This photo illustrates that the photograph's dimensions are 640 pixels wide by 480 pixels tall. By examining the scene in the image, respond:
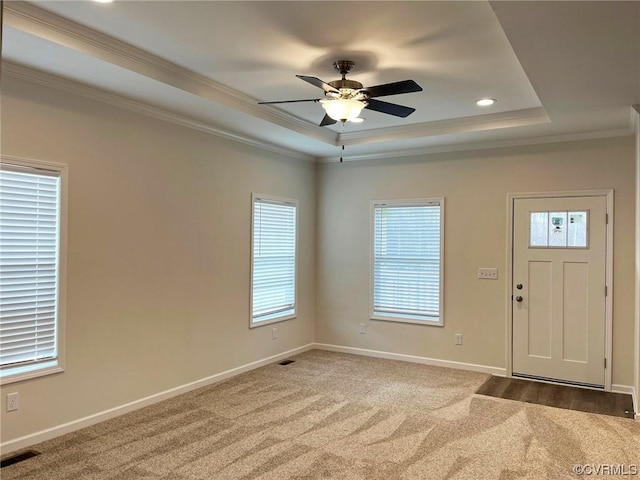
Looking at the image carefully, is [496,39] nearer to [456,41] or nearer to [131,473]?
[456,41]

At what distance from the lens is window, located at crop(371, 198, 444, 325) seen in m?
5.78

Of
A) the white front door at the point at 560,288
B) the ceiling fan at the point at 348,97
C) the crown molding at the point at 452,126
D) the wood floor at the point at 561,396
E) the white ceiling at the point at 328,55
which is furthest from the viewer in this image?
the white front door at the point at 560,288

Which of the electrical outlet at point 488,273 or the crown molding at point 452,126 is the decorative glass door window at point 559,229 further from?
the crown molding at point 452,126

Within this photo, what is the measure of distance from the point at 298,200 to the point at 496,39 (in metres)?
3.57

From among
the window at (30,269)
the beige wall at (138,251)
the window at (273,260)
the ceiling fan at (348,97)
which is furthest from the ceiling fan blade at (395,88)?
the window at (273,260)

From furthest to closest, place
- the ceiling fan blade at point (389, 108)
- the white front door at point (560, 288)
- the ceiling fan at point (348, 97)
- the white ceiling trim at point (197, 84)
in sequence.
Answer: the white front door at point (560, 288), the ceiling fan blade at point (389, 108), the ceiling fan at point (348, 97), the white ceiling trim at point (197, 84)

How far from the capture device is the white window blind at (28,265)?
3.29 m

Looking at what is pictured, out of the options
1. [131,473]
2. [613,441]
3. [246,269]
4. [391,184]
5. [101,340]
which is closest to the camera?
[131,473]

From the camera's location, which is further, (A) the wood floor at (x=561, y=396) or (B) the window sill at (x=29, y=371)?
(A) the wood floor at (x=561, y=396)

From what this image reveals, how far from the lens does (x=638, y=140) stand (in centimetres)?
427

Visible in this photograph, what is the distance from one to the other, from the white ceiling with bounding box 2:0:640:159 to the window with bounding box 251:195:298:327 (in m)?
1.23

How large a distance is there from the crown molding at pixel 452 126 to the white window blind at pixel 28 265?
327cm

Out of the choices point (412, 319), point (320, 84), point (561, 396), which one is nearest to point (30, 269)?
point (320, 84)

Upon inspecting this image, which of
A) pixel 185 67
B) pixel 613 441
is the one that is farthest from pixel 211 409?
pixel 613 441
